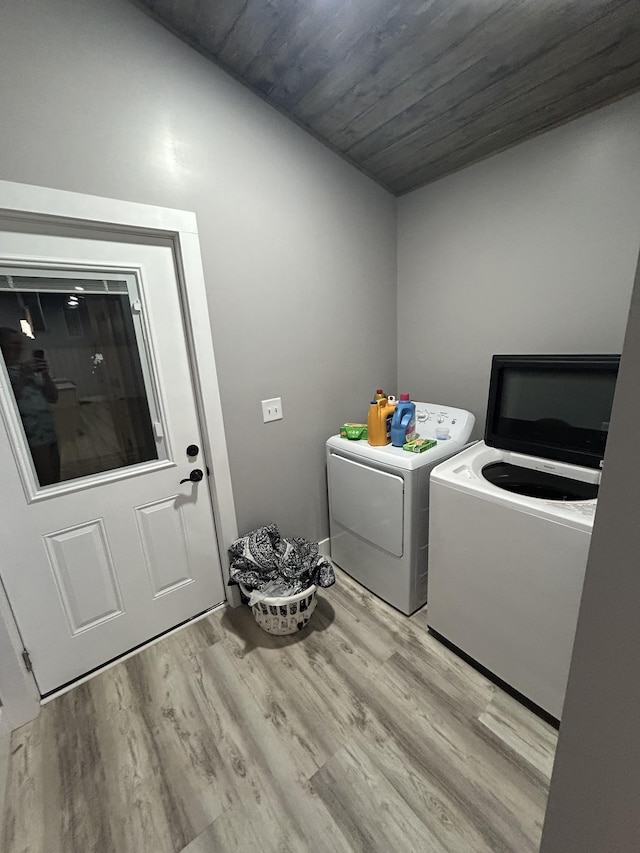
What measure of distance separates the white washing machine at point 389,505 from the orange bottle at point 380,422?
2.0 inches

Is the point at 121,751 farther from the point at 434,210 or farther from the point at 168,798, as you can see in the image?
the point at 434,210

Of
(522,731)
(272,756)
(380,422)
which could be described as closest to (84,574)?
(272,756)

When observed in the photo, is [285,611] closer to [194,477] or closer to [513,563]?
[194,477]

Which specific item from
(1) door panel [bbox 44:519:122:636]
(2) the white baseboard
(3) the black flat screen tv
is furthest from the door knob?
(3) the black flat screen tv

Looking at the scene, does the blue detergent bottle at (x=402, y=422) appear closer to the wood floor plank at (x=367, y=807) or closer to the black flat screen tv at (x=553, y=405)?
the black flat screen tv at (x=553, y=405)

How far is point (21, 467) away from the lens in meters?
1.25

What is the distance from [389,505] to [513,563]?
578 mm

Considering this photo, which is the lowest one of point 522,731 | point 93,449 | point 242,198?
point 522,731

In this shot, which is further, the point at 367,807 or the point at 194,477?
the point at 194,477

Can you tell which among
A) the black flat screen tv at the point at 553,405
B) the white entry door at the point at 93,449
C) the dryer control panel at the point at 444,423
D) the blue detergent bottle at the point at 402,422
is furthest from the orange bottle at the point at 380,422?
the white entry door at the point at 93,449

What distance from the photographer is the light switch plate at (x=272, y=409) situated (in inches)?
70.4

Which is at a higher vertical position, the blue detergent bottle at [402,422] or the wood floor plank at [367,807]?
the blue detergent bottle at [402,422]

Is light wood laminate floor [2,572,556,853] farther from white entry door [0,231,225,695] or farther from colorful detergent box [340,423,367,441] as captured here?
colorful detergent box [340,423,367,441]

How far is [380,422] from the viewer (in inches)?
68.7
